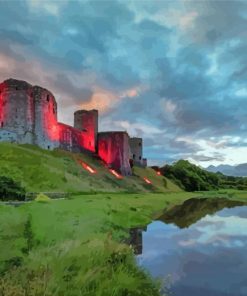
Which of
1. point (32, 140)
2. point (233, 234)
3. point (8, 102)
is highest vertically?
point (8, 102)

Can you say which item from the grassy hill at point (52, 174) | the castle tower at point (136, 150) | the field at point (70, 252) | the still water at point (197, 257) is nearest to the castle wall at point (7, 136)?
the grassy hill at point (52, 174)

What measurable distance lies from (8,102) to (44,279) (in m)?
68.2

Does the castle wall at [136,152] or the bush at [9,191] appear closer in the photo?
the bush at [9,191]

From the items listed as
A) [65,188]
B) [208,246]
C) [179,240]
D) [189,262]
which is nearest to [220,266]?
[189,262]

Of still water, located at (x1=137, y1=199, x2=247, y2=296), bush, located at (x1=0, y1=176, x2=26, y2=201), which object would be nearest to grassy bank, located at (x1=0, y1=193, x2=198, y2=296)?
still water, located at (x1=137, y1=199, x2=247, y2=296)

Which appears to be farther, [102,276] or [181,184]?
[181,184]

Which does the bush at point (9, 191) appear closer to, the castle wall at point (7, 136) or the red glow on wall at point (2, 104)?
the castle wall at point (7, 136)

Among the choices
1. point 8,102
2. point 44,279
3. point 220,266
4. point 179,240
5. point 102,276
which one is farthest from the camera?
point 8,102

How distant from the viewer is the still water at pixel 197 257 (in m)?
13.6

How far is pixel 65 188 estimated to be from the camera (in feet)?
158

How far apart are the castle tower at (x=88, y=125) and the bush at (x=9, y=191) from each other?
183ft

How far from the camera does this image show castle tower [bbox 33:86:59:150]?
74312mm

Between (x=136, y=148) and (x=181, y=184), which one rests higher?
(x=136, y=148)

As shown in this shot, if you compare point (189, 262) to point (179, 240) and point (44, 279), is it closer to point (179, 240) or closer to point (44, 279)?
point (179, 240)
